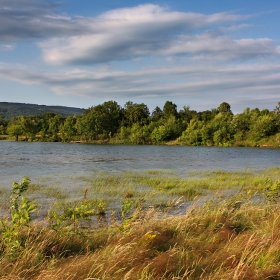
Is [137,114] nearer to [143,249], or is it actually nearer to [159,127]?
[159,127]

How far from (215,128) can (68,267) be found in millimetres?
103175

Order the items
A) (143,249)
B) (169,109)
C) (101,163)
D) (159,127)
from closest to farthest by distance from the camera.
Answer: (143,249) → (101,163) → (159,127) → (169,109)

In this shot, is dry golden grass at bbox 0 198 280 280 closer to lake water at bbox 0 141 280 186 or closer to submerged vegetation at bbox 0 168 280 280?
submerged vegetation at bbox 0 168 280 280

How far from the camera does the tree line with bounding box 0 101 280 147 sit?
326ft

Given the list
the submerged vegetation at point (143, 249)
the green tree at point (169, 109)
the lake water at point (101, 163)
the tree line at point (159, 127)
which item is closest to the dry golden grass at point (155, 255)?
the submerged vegetation at point (143, 249)

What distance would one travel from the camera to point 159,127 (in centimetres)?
11300

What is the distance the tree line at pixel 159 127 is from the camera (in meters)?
99.4

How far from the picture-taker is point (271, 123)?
9750cm

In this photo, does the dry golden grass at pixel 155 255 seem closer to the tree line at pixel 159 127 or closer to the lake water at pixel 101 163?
the lake water at pixel 101 163

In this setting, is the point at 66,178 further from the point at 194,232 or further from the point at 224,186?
the point at 194,232

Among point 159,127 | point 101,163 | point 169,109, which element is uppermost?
point 169,109

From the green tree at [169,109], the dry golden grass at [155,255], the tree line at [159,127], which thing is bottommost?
the dry golden grass at [155,255]

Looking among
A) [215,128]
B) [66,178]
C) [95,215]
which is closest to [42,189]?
[66,178]

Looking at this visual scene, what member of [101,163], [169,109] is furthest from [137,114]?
[101,163]
